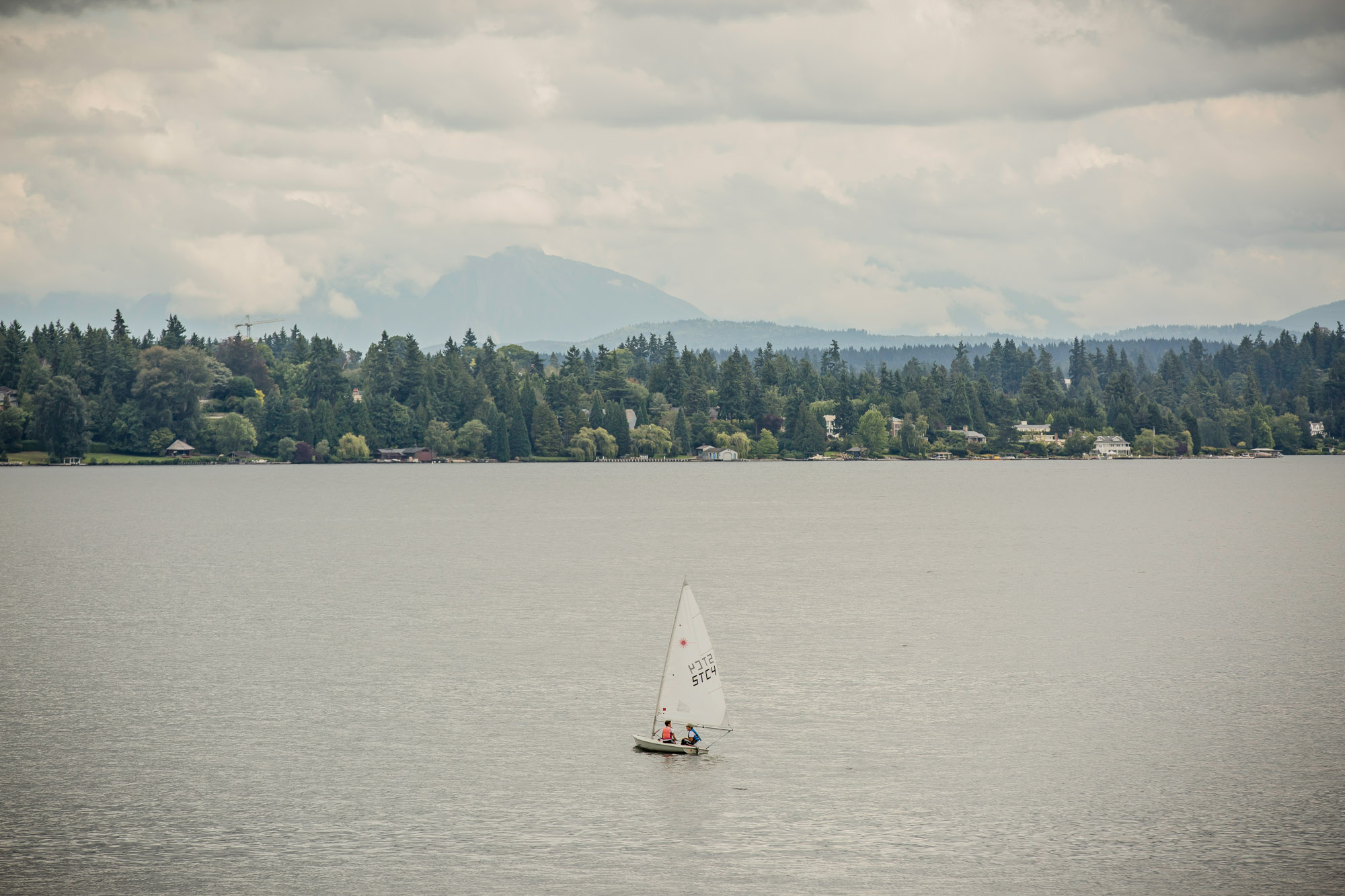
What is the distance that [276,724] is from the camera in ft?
180

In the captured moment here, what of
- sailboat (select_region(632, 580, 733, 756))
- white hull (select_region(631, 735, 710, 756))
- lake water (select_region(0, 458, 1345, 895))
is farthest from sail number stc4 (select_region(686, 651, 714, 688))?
lake water (select_region(0, 458, 1345, 895))

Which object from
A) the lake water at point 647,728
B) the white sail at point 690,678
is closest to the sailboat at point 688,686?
the white sail at point 690,678

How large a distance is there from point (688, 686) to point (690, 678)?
511mm

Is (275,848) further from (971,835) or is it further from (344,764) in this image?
(971,835)

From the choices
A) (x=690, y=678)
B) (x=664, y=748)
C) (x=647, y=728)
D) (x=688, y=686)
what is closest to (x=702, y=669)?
(x=690, y=678)

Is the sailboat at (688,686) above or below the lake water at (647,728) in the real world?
above

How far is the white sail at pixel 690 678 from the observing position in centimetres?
4706

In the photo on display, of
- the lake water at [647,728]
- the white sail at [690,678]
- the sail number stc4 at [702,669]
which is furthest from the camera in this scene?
the sail number stc4 at [702,669]

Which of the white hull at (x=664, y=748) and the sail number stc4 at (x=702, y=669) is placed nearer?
the sail number stc4 at (x=702, y=669)

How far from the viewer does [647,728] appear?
54.2 metres

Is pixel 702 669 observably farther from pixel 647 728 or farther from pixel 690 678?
pixel 647 728

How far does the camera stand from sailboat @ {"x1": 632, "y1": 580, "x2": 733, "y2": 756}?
155 feet

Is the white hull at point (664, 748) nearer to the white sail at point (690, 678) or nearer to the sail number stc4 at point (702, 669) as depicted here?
the white sail at point (690, 678)

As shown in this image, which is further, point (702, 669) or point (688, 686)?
point (688, 686)
